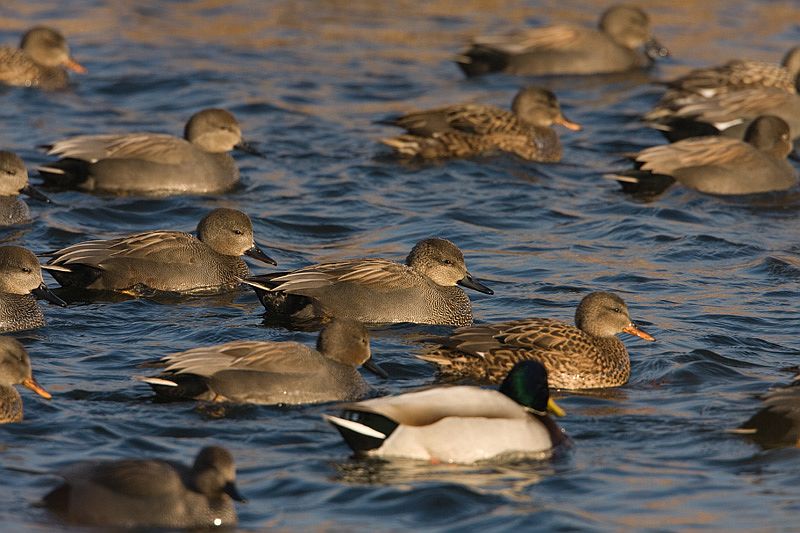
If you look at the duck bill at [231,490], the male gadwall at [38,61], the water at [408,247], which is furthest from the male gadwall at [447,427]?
the male gadwall at [38,61]

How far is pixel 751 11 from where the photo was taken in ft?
76.4

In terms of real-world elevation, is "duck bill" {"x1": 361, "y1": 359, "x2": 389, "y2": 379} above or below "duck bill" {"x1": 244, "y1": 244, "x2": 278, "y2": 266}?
above

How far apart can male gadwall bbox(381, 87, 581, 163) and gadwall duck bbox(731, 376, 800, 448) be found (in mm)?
7792

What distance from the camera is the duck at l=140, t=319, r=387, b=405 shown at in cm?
905

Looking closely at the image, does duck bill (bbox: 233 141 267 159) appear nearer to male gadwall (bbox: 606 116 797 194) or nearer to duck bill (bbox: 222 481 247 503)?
male gadwall (bbox: 606 116 797 194)

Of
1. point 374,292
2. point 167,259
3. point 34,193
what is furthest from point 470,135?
point 374,292

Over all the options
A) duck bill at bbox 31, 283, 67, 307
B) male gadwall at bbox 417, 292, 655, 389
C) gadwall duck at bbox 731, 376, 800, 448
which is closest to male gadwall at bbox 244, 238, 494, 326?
male gadwall at bbox 417, 292, 655, 389

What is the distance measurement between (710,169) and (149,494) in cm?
916

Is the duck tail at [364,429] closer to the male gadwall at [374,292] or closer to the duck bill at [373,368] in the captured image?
the duck bill at [373,368]

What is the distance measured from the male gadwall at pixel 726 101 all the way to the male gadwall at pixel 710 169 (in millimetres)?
1395

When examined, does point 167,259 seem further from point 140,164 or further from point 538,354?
point 538,354

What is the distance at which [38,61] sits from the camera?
19219 mm

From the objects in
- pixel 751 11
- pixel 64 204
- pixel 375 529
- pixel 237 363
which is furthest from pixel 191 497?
pixel 751 11

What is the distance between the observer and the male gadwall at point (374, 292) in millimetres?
11047
